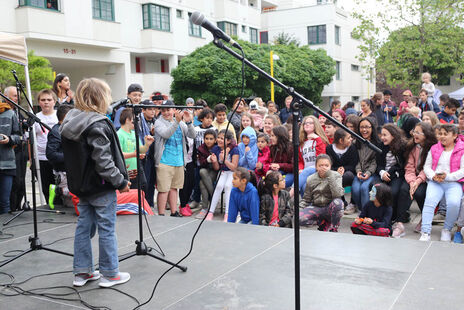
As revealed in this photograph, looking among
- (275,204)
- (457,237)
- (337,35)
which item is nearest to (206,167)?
(275,204)

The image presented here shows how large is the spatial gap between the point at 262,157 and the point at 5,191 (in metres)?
3.76

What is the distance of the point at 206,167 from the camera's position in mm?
7688

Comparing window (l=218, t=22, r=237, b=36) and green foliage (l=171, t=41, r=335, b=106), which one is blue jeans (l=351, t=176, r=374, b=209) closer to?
green foliage (l=171, t=41, r=335, b=106)

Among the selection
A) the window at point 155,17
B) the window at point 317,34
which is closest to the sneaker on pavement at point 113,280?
the window at point 155,17

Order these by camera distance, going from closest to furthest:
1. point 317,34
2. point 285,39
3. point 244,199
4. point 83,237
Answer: point 83,237 → point 244,199 → point 285,39 → point 317,34

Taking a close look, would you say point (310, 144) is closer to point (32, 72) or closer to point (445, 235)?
point (445, 235)

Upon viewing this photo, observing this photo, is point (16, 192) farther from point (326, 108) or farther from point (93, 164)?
point (326, 108)

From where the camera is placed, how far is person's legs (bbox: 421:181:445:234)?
5.51m

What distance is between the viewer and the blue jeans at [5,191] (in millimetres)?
6262

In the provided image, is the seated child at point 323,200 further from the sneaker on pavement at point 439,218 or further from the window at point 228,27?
the window at point 228,27

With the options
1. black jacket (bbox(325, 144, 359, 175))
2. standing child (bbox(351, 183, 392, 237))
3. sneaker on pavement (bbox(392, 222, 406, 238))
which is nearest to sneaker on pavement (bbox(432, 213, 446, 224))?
sneaker on pavement (bbox(392, 222, 406, 238))

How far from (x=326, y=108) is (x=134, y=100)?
33.7m

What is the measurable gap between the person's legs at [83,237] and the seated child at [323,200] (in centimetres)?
297

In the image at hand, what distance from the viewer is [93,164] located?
3486 mm
